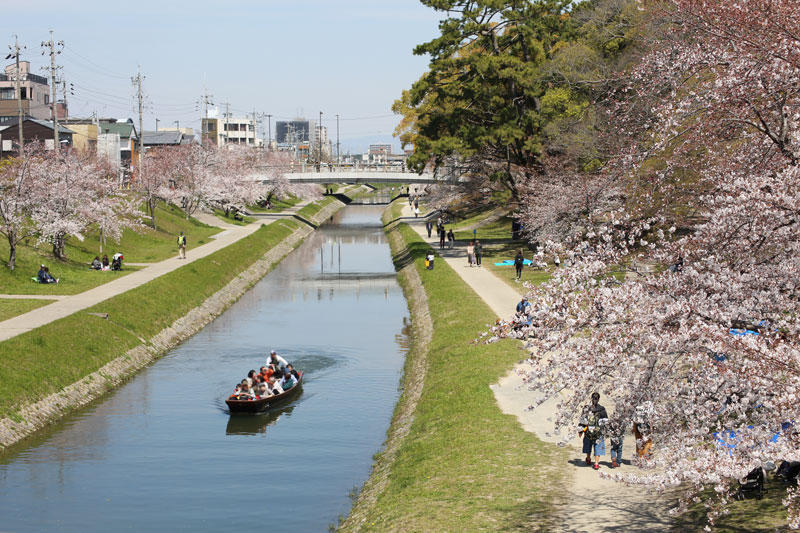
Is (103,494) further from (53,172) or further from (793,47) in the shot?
(53,172)

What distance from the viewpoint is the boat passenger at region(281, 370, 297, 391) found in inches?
1200

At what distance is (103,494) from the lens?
70.3 ft

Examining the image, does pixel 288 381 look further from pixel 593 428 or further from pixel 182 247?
pixel 182 247

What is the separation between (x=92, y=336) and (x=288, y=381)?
26.4 ft

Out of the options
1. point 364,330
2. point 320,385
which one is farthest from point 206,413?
point 364,330

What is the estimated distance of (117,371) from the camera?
107 ft

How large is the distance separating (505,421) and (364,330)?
67.2ft

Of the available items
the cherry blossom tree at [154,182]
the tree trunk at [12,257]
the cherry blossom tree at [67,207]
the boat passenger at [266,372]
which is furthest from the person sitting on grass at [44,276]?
the cherry blossom tree at [154,182]

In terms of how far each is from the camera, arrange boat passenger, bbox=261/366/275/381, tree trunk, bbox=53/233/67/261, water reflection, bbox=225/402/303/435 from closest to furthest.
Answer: water reflection, bbox=225/402/303/435 → boat passenger, bbox=261/366/275/381 → tree trunk, bbox=53/233/67/261

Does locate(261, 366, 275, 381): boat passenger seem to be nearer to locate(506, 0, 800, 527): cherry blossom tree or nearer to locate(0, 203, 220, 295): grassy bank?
locate(0, 203, 220, 295): grassy bank

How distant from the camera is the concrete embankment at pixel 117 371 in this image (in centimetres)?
2545

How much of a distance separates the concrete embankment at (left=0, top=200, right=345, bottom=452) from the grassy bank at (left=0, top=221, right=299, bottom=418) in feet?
0.84

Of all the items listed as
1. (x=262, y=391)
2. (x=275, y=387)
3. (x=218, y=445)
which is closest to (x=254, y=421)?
(x=262, y=391)

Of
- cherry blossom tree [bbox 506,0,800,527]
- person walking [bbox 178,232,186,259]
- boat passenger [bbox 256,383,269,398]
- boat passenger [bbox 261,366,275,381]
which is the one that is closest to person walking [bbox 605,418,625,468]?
cherry blossom tree [bbox 506,0,800,527]
